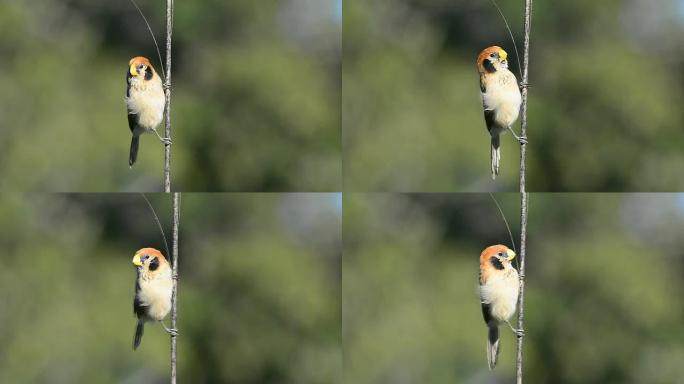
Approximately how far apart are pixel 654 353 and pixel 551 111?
861 millimetres

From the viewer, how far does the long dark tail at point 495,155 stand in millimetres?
3006

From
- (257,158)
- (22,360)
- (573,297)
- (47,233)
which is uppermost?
(257,158)

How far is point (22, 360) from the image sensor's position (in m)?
3.00

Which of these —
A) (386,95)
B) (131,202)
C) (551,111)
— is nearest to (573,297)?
(551,111)

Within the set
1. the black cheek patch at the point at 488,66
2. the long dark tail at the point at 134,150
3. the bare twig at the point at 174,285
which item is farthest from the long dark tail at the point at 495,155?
the long dark tail at the point at 134,150

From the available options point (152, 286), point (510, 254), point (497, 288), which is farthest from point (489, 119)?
point (152, 286)

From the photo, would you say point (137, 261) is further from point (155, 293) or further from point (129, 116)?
point (129, 116)

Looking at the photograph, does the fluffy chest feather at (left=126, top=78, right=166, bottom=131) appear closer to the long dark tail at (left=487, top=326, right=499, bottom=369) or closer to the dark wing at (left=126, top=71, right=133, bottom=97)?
the dark wing at (left=126, top=71, right=133, bottom=97)

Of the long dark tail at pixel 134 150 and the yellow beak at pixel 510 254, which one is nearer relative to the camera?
the yellow beak at pixel 510 254

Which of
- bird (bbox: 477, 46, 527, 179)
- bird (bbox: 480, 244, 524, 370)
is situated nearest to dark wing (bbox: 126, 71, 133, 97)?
bird (bbox: 477, 46, 527, 179)

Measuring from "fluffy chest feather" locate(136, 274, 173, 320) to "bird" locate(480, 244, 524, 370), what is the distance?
40.7 inches

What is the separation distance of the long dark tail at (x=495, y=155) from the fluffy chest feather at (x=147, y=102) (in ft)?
3.64

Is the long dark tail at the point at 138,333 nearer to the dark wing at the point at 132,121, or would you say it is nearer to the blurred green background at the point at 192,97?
the blurred green background at the point at 192,97

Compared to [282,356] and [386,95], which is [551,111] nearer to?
[386,95]
